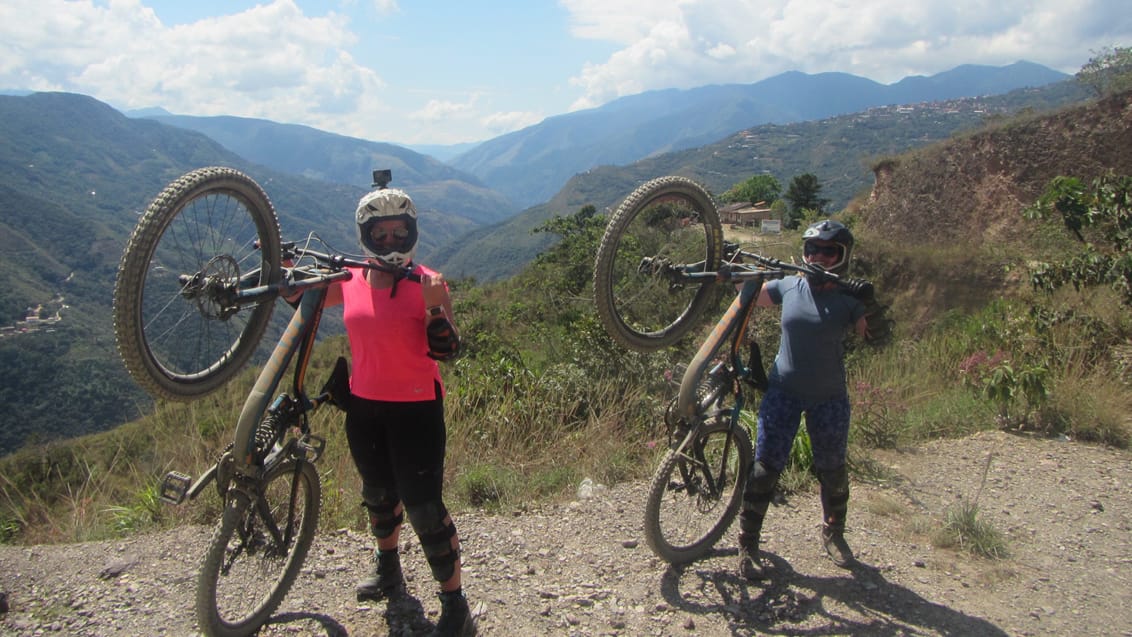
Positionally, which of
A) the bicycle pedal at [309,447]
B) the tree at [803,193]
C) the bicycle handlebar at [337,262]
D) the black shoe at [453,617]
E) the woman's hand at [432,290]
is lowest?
the black shoe at [453,617]

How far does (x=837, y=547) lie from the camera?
4.18 m

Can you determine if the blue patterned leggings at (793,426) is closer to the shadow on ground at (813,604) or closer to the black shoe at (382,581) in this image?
the shadow on ground at (813,604)

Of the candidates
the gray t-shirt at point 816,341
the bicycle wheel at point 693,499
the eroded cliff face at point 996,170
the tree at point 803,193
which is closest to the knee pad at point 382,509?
the bicycle wheel at point 693,499

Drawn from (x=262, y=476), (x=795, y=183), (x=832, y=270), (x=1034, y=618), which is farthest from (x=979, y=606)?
(x=795, y=183)

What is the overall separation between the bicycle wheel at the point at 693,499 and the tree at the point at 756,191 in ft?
216

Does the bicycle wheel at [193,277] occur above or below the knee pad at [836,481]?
above

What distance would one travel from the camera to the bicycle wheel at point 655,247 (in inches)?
154

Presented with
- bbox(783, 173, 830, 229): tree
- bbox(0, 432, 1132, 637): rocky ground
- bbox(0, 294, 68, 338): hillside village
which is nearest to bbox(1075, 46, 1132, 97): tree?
bbox(783, 173, 830, 229): tree

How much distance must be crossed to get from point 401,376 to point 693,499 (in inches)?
85.5

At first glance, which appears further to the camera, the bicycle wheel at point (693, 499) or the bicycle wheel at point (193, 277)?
the bicycle wheel at point (693, 499)

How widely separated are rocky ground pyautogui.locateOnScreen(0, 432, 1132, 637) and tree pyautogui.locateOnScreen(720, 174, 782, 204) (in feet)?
214

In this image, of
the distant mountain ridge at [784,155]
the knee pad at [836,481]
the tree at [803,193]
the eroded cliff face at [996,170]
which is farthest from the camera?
the distant mountain ridge at [784,155]

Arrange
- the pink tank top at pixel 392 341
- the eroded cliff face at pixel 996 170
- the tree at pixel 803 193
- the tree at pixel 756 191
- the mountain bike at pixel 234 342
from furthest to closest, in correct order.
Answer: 1. the tree at pixel 756 191
2. the tree at pixel 803 193
3. the eroded cliff face at pixel 996 170
4. the pink tank top at pixel 392 341
5. the mountain bike at pixel 234 342

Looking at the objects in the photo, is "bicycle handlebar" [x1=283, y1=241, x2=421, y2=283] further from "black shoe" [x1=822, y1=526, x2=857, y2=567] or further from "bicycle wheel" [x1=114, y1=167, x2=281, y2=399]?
"black shoe" [x1=822, y1=526, x2=857, y2=567]
